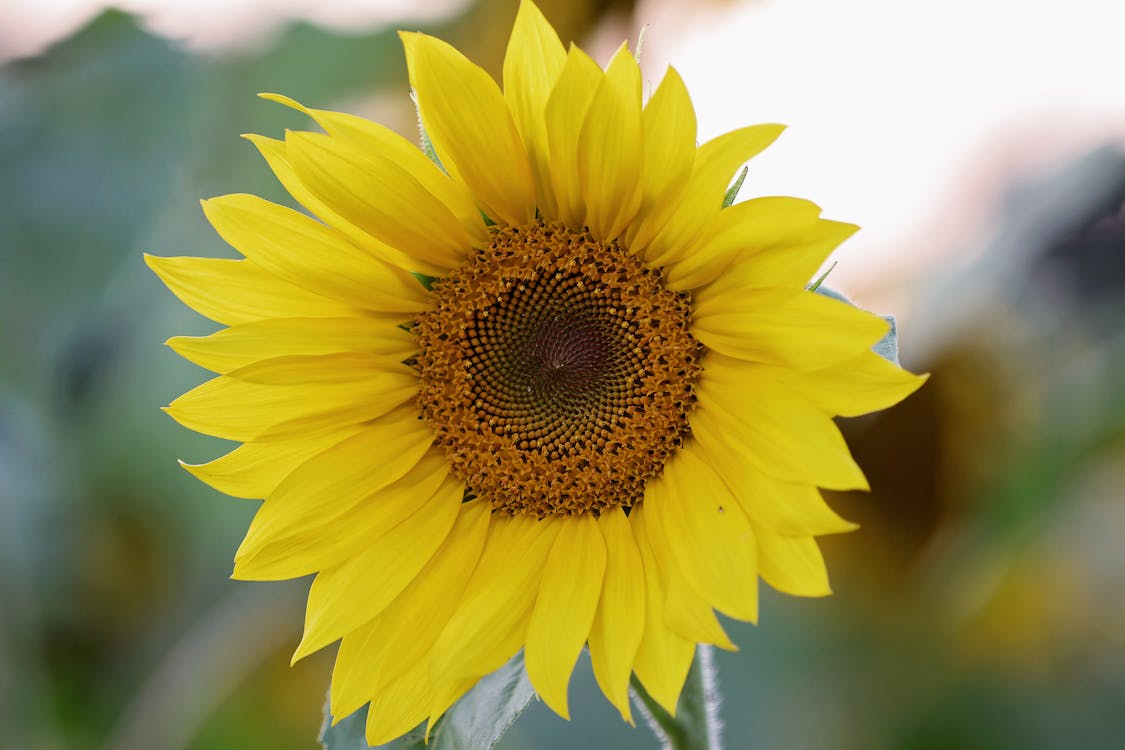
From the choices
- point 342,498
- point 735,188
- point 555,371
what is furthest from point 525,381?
point 735,188

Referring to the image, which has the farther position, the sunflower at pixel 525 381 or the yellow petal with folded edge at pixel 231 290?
the yellow petal with folded edge at pixel 231 290

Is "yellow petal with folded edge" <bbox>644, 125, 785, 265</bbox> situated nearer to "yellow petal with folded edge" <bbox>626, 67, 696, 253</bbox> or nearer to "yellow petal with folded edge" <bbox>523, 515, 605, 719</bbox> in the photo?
"yellow petal with folded edge" <bbox>626, 67, 696, 253</bbox>

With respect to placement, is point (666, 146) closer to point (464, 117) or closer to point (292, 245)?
point (464, 117)

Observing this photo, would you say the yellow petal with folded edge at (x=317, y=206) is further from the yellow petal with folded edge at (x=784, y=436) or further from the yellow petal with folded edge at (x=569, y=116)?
the yellow petal with folded edge at (x=784, y=436)

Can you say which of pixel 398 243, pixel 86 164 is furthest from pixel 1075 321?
pixel 86 164

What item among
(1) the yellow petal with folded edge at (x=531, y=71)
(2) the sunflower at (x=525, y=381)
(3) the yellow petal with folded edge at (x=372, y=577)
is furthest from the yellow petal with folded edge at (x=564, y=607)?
(1) the yellow petal with folded edge at (x=531, y=71)

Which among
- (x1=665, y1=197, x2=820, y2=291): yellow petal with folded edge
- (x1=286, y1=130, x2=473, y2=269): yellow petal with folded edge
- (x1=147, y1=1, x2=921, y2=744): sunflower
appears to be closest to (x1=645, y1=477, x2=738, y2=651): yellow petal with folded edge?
(x1=147, y1=1, x2=921, y2=744): sunflower
